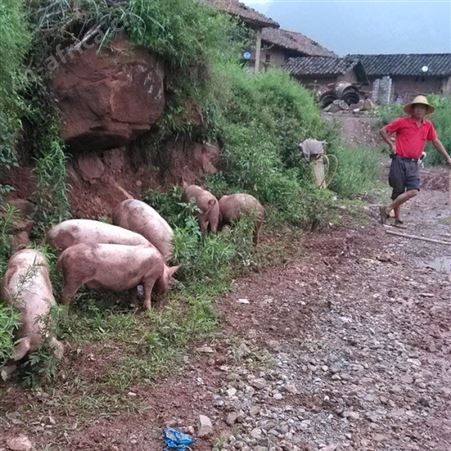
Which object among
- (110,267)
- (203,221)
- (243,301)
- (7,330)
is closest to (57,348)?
(7,330)

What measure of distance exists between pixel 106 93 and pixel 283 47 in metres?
23.1

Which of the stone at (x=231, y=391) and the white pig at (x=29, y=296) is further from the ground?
the white pig at (x=29, y=296)

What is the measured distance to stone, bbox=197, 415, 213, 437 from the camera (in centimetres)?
308

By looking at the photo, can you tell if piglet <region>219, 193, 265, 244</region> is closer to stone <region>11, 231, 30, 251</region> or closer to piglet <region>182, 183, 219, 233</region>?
piglet <region>182, 183, 219, 233</region>

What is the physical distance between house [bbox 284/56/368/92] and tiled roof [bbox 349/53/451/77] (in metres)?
2.95

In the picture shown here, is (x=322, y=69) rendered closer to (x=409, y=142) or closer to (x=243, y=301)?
(x=409, y=142)

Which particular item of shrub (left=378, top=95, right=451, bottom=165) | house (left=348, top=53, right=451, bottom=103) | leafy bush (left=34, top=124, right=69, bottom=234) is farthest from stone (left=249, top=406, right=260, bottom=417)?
house (left=348, top=53, right=451, bottom=103)

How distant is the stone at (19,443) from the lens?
9.23 ft

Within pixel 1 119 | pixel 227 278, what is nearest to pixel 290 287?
pixel 227 278

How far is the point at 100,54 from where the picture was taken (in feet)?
18.4

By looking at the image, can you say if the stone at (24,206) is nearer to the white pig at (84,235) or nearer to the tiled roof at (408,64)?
the white pig at (84,235)

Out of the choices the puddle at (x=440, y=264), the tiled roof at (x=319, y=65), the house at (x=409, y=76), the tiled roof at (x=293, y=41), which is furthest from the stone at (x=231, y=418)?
the house at (x=409, y=76)

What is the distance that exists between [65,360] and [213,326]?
1.13m

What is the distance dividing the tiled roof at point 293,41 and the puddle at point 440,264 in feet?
66.6
